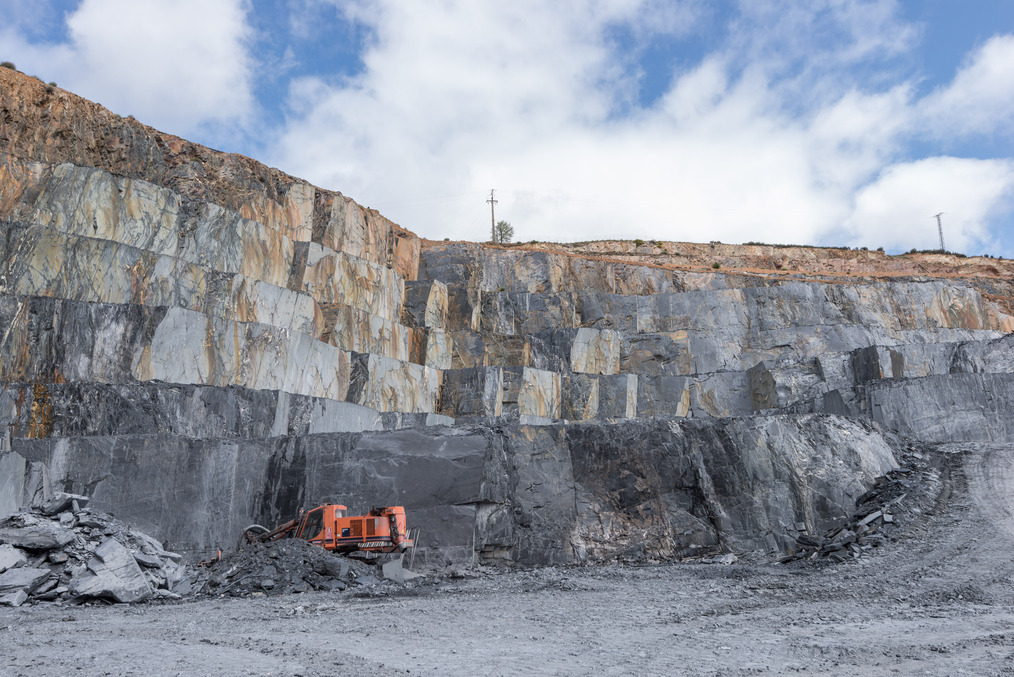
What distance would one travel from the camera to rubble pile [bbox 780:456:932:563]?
44.7 feet

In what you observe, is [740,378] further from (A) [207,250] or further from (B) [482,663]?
(B) [482,663]

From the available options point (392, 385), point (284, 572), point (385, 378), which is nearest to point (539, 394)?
point (392, 385)

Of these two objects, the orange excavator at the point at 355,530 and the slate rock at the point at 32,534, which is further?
the orange excavator at the point at 355,530

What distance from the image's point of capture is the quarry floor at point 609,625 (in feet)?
23.0

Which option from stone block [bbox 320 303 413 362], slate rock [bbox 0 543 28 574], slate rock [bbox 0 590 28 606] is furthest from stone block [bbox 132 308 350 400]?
slate rock [bbox 0 590 28 606]

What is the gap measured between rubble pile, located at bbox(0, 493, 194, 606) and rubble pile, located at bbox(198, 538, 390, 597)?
664 mm

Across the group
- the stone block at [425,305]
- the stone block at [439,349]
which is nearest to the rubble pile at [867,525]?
the stone block at [439,349]

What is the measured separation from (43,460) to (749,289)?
2627 cm

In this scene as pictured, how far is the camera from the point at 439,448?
1653 cm

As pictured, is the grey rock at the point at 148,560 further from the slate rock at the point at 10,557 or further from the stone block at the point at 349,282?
the stone block at the point at 349,282

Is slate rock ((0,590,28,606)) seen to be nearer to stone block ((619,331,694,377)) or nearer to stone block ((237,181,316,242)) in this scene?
stone block ((237,181,316,242))

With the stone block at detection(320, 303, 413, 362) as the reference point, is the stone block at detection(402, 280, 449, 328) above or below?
above

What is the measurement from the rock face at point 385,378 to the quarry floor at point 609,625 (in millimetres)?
2764

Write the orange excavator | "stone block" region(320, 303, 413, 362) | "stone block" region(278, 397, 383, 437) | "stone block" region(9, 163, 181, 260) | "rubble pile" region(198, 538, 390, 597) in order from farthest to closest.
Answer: "stone block" region(320, 303, 413, 362) < "stone block" region(9, 163, 181, 260) < "stone block" region(278, 397, 383, 437) < the orange excavator < "rubble pile" region(198, 538, 390, 597)
